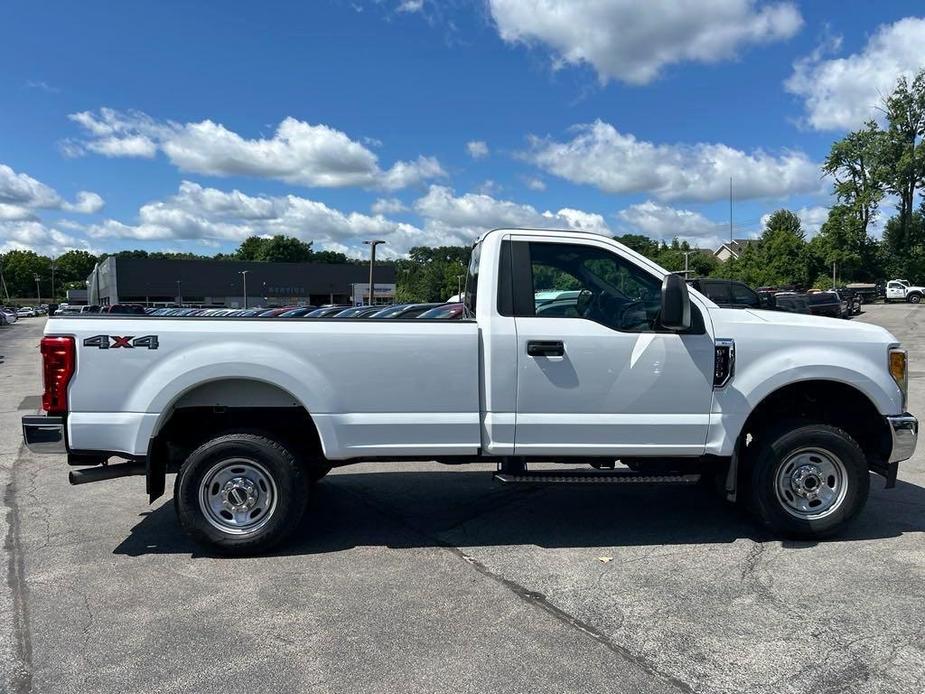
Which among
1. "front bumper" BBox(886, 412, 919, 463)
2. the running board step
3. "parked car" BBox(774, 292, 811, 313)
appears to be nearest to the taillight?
the running board step

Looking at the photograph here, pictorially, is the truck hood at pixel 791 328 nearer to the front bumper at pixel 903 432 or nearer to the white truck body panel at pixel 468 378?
the white truck body panel at pixel 468 378

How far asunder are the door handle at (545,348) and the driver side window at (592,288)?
8.2 inches

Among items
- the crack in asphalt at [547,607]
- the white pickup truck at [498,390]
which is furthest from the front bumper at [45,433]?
the crack in asphalt at [547,607]

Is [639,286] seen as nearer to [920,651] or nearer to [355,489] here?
[920,651]

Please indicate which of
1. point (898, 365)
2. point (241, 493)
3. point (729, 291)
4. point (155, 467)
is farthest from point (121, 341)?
point (729, 291)

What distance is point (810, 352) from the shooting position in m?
4.87

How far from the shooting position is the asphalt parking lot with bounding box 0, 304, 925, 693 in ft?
10.9

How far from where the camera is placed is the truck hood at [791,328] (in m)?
4.83

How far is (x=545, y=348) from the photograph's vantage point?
185 inches

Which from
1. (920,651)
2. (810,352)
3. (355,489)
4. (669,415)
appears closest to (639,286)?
(669,415)

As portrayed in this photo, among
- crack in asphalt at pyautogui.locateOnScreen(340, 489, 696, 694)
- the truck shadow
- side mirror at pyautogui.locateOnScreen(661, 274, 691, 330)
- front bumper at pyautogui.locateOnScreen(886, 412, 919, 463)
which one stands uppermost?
side mirror at pyautogui.locateOnScreen(661, 274, 691, 330)

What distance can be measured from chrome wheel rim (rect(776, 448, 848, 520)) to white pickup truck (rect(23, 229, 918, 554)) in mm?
14

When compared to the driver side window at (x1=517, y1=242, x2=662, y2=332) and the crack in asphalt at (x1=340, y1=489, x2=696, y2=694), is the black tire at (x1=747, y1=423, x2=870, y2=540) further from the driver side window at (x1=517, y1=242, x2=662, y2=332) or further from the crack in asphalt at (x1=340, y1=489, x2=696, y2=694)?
the crack in asphalt at (x1=340, y1=489, x2=696, y2=694)

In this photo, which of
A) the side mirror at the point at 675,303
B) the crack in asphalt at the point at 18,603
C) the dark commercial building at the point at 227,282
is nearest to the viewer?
the crack in asphalt at the point at 18,603
